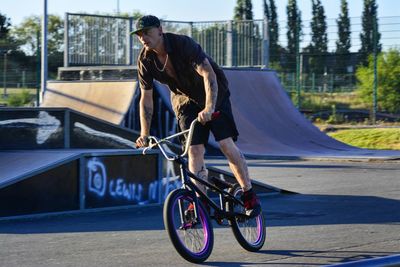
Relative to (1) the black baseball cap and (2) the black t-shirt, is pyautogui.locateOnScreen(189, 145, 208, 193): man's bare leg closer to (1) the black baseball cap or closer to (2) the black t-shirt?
(2) the black t-shirt

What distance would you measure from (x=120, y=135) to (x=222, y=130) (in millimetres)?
4789

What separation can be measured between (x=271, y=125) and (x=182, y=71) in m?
15.2

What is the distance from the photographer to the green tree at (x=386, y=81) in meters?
35.2

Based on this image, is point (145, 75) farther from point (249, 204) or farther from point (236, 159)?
point (249, 204)

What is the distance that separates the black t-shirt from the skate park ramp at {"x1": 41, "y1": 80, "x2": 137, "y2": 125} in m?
13.5

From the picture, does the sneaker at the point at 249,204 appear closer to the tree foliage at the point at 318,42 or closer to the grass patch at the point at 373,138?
the grass patch at the point at 373,138

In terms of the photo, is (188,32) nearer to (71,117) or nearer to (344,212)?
(71,117)

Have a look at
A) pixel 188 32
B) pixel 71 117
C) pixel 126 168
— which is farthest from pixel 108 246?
pixel 188 32

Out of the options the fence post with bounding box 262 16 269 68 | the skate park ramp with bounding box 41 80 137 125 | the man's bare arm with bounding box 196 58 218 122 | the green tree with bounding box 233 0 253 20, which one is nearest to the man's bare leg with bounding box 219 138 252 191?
the man's bare arm with bounding box 196 58 218 122

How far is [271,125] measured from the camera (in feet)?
70.9

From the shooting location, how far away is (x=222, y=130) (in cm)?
657

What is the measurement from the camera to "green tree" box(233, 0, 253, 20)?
64375 millimetres

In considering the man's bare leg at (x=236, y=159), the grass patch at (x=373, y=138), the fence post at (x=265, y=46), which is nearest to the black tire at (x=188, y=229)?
the man's bare leg at (x=236, y=159)

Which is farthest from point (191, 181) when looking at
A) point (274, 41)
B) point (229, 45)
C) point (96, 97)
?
point (274, 41)
